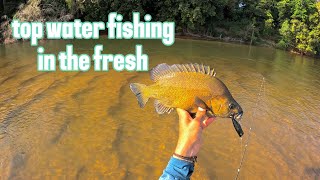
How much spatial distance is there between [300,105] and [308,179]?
5158 millimetres

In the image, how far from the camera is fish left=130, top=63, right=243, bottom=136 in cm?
258

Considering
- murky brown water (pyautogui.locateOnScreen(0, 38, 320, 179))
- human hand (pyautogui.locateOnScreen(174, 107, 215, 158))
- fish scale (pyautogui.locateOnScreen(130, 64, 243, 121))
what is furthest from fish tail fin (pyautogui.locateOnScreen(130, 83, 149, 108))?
murky brown water (pyautogui.locateOnScreen(0, 38, 320, 179))

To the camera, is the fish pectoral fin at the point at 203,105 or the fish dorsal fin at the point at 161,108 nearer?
the fish pectoral fin at the point at 203,105

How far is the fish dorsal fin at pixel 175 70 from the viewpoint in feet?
8.80

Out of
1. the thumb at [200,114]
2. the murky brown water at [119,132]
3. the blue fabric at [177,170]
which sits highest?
the thumb at [200,114]

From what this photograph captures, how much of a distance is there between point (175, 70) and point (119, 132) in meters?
5.43

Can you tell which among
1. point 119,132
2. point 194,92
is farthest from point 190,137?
point 119,132

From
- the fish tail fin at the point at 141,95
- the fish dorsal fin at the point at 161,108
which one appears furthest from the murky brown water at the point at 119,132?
the fish dorsal fin at the point at 161,108

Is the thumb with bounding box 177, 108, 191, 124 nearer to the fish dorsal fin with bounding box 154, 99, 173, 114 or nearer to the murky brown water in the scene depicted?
the fish dorsal fin with bounding box 154, 99, 173, 114

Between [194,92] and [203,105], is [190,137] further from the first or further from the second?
[194,92]

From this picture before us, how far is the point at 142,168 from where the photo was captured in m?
6.51

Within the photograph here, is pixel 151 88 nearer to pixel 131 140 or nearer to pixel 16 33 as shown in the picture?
pixel 131 140

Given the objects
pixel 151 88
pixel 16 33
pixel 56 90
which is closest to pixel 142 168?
pixel 151 88

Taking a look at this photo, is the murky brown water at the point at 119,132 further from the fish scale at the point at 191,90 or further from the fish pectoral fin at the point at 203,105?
the fish pectoral fin at the point at 203,105
